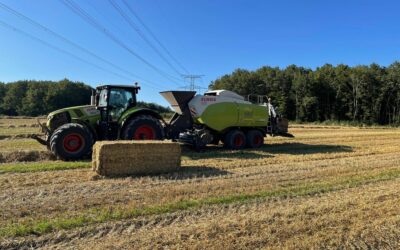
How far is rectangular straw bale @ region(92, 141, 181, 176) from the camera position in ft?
27.9

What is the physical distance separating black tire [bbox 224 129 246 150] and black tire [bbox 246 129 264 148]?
0.23m

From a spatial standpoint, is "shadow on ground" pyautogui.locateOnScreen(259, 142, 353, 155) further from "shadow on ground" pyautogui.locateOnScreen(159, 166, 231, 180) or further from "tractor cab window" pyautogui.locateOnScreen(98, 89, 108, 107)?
"tractor cab window" pyautogui.locateOnScreen(98, 89, 108, 107)

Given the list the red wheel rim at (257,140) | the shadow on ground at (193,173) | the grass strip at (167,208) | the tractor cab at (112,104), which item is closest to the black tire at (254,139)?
the red wheel rim at (257,140)

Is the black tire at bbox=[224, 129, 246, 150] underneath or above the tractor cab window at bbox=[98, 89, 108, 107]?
underneath

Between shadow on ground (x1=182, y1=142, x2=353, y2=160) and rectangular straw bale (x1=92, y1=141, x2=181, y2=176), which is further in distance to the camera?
shadow on ground (x1=182, y1=142, x2=353, y2=160)

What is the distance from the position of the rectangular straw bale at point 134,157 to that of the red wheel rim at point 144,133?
2558 mm

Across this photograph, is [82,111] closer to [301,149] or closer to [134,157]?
[134,157]

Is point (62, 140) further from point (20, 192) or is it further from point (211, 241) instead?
point (211, 241)

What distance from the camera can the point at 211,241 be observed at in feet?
14.9

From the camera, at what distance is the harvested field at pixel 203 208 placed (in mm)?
4621

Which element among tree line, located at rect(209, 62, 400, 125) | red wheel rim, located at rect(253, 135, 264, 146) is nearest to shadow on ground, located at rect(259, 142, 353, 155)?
red wheel rim, located at rect(253, 135, 264, 146)

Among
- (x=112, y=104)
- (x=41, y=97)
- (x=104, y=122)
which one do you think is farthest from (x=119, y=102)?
(x=41, y=97)

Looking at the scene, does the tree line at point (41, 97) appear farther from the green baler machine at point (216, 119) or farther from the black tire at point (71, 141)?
the black tire at point (71, 141)

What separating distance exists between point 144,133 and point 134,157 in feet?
9.99
